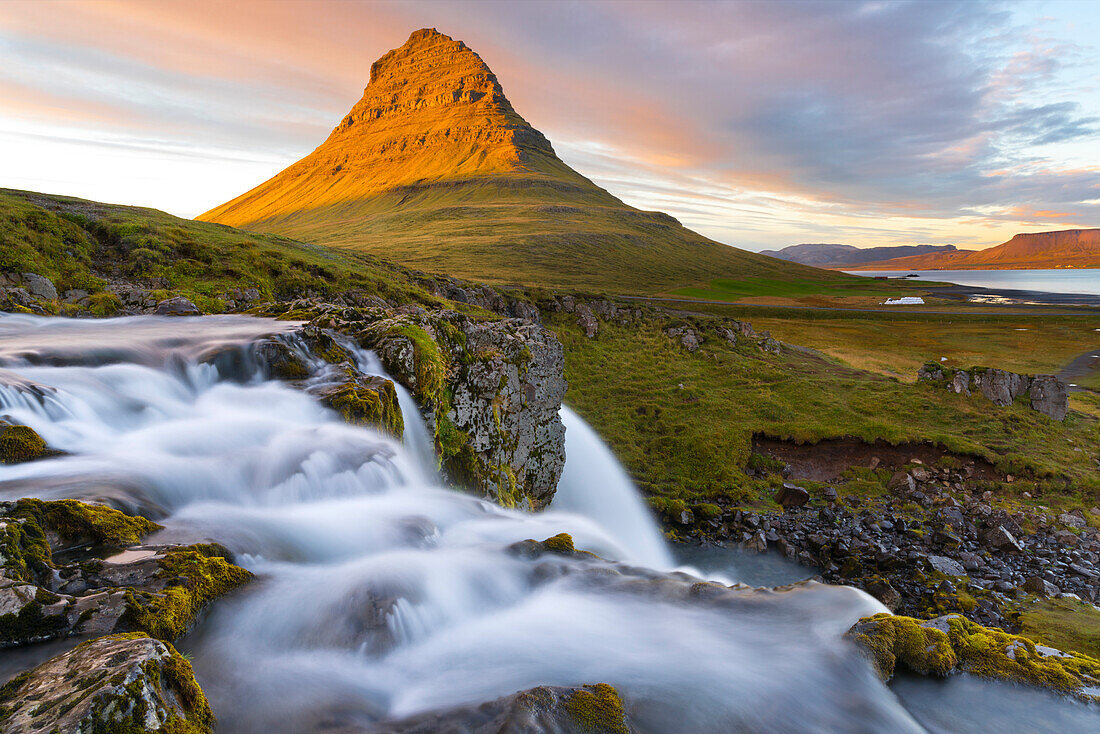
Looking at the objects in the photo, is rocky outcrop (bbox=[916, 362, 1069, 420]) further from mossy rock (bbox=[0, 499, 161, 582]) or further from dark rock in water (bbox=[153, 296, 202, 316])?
dark rock in water (bbox=[153, 296, 202, 316])

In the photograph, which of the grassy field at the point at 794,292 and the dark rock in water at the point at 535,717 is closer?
the dark rock in water at the point at 535,717

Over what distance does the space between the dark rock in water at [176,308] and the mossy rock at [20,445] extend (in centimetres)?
1207

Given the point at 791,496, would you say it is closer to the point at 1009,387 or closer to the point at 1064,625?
the point at 1064,625

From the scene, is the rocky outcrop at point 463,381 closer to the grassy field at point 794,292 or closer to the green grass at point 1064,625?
the green grass at point 1064,625

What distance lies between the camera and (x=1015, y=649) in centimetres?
700

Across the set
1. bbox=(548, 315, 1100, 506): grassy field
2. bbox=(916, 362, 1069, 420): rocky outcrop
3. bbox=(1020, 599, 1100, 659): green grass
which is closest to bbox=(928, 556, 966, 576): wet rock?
bbox=(1020, 599, 1100, 659): green grass

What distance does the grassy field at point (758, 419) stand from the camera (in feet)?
86.1

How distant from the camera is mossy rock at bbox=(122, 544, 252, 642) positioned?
5.46 meters

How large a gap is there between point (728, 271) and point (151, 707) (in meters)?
190

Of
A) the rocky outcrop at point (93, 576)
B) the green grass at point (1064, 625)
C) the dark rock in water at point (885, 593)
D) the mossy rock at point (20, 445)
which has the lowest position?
the dark rock in water at point (885, 593)

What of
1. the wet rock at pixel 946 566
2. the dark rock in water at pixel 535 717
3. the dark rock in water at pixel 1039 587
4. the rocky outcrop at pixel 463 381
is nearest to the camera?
the dark rock in water at pixel 535 717

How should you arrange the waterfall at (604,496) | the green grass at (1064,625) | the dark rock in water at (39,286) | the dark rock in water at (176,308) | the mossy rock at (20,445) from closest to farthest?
1. the mossy rock at (20,445)
2. the green grass at (1064,625)
3. the dark rock in water at (176,308)
4. the dark rock in water at (39,286)
5. the waterfall at (604,496)

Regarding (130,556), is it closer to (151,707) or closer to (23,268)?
(151,707)

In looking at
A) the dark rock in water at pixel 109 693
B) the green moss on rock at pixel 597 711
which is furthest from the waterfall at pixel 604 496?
the dark rock in water at pixel 109 693
